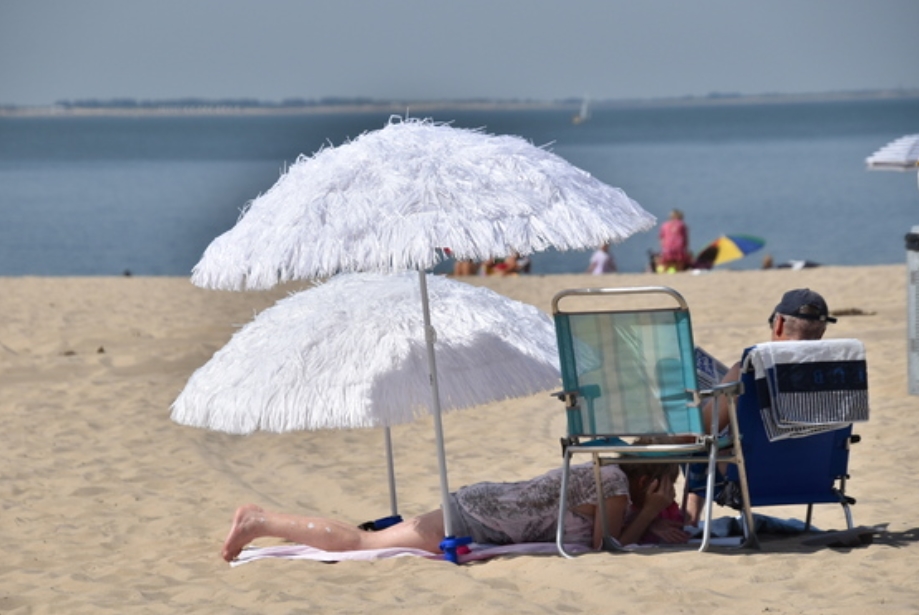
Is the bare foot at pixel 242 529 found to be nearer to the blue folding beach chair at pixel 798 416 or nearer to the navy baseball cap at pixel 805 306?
the blue folding beach chair at pixel 798 416

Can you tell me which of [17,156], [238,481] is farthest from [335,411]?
[17,156]

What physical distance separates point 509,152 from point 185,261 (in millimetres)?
28345

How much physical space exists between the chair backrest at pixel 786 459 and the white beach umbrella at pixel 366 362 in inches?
29.9

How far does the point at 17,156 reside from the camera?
11619cm

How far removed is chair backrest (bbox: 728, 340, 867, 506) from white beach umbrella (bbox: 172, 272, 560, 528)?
2.49ft

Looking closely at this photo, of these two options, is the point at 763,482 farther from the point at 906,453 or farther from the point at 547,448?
the point at 547,448

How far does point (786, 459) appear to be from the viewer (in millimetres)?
5199

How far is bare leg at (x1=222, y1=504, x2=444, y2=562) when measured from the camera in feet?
17.6

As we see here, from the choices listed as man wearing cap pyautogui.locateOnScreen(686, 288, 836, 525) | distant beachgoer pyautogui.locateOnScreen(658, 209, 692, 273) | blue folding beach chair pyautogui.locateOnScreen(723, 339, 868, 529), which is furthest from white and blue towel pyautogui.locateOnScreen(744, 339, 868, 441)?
distant beachgoer pyautogui.locateOnScreen(658, 209, 692, 273)

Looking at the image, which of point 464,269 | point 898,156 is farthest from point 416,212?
point 464,269

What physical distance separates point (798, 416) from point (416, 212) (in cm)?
149

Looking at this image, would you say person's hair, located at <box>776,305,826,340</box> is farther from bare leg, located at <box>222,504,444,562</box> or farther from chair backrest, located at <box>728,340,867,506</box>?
bare leg, located at <box>222,504,444,562</box>

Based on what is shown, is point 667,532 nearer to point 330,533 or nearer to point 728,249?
point 330,533

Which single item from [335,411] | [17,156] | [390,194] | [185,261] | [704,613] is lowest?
[704,613]
